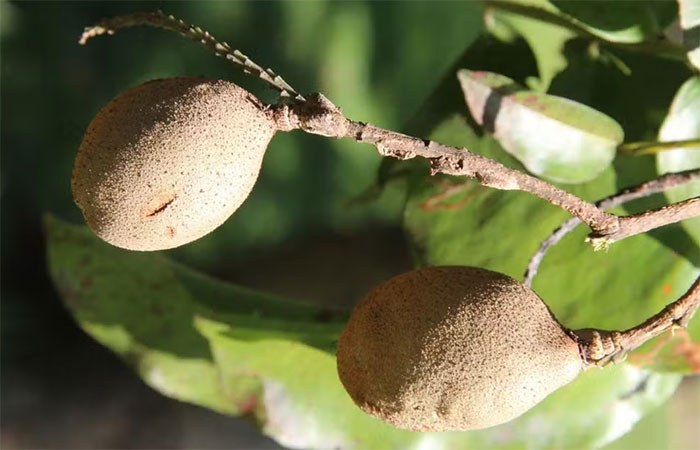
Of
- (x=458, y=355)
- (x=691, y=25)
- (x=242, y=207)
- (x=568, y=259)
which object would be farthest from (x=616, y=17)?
(x=242, y=207)

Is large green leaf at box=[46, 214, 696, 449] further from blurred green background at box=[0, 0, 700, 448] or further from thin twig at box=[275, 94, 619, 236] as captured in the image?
blurred green background at box=[0, 0, 700, 448]

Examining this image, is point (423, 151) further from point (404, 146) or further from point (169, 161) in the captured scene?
point (169, 161)

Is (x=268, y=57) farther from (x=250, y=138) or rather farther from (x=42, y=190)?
(x=250, y=138)

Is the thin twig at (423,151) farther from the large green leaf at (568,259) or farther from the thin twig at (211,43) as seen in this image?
the large green leaf at (568,259)

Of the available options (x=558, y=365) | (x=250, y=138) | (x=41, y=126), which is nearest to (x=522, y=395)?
(x=558, y=365)

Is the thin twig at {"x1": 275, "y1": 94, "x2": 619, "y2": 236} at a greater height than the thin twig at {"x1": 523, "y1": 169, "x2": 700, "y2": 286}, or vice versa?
the thin twig at {"x1": 275, "y1": 94, "x2": 619, "y2": 236}

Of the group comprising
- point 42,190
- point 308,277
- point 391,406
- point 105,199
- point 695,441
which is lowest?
point 695,441

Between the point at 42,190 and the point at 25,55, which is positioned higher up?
the point at 25,55

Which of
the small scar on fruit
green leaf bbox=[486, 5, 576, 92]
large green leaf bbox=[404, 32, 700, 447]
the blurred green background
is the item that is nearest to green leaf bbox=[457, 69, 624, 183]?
large green leaf bbox=[404, 32, 700, 447]
